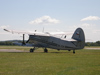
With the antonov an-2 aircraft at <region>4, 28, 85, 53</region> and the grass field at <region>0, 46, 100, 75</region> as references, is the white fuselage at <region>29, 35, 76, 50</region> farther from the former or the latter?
the grass field at <region>0, 46, 100, 75</region>

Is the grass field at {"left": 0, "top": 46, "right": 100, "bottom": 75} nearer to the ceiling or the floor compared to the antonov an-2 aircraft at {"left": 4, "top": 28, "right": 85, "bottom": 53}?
nearer to the floor

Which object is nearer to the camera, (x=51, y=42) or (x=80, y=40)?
(x=80, y=40)

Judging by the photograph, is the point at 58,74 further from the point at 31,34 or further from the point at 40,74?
the point at 31,34

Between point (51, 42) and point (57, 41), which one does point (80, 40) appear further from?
point (51, 42)

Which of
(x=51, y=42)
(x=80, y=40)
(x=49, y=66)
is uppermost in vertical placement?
(x=80, y=40)

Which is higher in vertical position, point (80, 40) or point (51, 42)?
point (80, 40)

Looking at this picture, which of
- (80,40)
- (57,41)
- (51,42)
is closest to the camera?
(80,40)

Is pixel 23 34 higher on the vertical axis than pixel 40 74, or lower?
higher

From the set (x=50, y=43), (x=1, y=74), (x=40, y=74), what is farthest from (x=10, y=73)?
(x=50, y=43)

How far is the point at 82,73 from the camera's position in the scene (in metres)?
14.2

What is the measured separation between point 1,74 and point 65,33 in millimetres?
40911

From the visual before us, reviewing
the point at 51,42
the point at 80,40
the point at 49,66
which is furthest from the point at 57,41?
the point at 49,66

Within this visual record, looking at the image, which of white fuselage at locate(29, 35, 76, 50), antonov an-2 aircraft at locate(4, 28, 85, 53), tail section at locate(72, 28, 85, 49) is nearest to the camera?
tail section at locate(72, 28, 85, 49)

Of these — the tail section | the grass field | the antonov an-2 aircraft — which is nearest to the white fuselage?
the antonov an-2 aircraft
